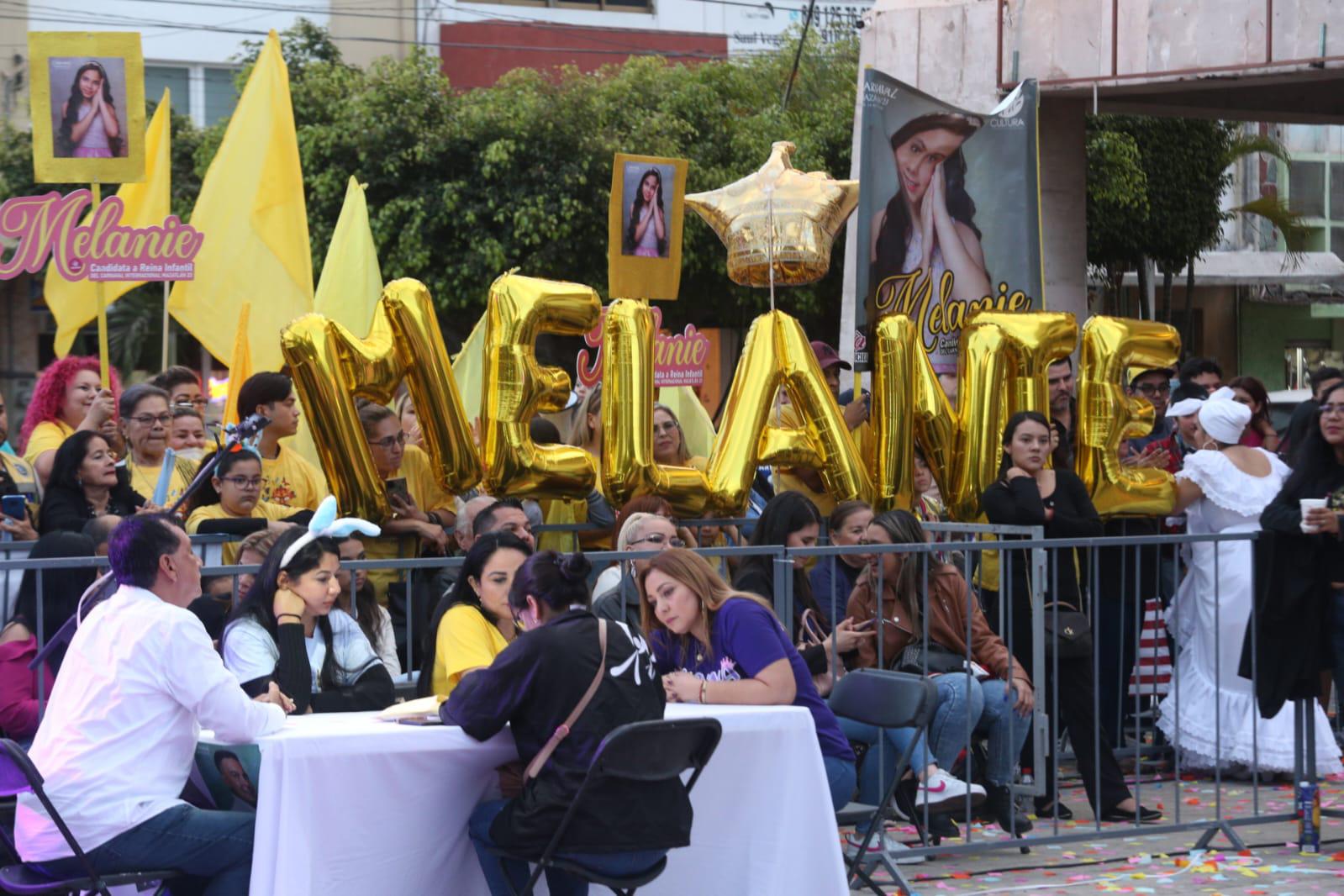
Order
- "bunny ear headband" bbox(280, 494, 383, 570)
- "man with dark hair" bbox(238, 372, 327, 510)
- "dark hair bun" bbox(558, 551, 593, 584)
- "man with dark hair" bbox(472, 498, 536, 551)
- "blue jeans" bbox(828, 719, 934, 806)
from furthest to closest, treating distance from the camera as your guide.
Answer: "man with dark hair" bbox(238, 372, 327, 510) < "blue jeans" bbox(828, 719, 934, 806) < "man with dark hair" bbox(472, 498, 536, 551) < "bunny ear headband" bbox(280, 494, 383, 570) < "dark hair bun" bbox(558, 551, 593, 584)

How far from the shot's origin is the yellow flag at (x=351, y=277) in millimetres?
11898

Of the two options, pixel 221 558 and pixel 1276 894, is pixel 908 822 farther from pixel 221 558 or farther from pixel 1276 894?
pixel 221 558

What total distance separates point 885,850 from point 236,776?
95.3 inches

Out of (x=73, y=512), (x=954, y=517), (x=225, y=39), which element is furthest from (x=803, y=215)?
(x=225, y=39)

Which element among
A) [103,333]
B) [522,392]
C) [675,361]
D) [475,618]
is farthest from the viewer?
[675,361]

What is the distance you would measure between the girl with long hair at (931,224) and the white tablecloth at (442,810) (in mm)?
4393

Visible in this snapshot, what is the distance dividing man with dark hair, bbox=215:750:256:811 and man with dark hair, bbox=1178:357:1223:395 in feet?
23.0

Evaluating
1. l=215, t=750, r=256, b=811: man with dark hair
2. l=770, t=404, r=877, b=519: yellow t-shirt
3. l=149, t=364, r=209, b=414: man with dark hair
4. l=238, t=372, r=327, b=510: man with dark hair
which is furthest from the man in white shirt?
l=770, t=404, r=877, b=519: yellow t-shirt

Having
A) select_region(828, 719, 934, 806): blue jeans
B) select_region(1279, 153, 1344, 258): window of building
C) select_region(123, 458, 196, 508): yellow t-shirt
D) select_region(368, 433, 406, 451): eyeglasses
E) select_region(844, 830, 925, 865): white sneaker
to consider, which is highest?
select_region(1279, 153, 1344, 258): window of building

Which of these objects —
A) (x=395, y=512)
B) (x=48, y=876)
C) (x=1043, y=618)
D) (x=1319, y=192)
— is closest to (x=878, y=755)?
(x=1043, y=618)

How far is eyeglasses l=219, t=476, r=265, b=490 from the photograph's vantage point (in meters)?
7.43

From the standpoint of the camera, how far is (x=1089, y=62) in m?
12.1

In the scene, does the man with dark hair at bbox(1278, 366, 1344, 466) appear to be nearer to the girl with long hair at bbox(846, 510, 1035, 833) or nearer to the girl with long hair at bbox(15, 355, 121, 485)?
the girl with long hair at bbox(846, 510, 1035, 833)

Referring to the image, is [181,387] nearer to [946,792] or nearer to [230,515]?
Answer: [230,515]
